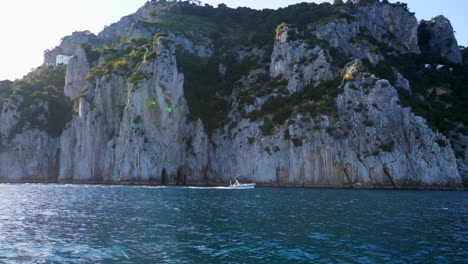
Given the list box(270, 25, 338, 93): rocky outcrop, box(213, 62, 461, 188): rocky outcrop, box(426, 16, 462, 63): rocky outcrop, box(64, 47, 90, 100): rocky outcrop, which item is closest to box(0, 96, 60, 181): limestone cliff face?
box(64, 47, 90, 100): rocky outcrop

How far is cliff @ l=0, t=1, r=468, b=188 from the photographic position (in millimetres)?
104250

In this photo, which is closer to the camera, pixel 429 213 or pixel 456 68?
pixel 429 213

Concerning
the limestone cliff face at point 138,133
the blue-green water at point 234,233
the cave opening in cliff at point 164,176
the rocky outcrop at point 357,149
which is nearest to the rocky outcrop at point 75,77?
the limestone cliff face at point 138,133

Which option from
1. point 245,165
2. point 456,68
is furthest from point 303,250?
point 456,68

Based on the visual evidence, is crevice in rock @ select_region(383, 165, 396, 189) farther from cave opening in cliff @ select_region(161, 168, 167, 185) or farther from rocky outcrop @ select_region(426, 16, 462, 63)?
rocky outcrop @ select_region(426, 16, 462, 63)

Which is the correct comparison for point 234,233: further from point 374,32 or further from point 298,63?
point 374,32

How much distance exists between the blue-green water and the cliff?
4697 cm

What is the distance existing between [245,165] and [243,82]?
33.9m

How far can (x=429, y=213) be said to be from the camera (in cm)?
5097

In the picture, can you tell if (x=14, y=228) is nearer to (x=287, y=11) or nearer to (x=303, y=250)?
(x=303, y=250)

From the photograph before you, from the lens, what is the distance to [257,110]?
124688mm

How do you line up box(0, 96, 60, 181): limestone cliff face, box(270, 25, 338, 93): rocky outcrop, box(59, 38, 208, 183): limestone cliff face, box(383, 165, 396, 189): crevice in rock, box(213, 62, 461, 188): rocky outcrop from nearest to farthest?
box(383, 165, 396, 189): crevice in rock → box(213, 62, 461, 188): rocky outcrop → box(59, 38, 208, 183): limestone cliff face → box(270, 25, 338, 93): rocky outcrop → box(0, 96, 60, 181): limestone cliff face

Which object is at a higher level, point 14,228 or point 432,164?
point 432,164

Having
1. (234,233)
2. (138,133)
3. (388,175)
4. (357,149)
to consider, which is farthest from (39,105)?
(234,233)
